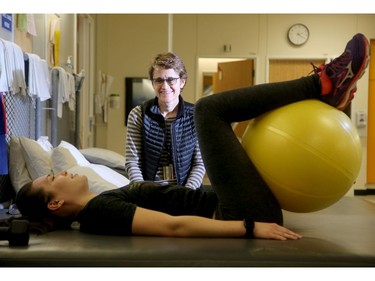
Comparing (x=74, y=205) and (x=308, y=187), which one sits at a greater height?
(x=308, y=187)

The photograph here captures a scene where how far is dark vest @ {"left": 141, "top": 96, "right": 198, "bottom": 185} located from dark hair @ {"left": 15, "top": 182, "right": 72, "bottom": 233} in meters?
0.72

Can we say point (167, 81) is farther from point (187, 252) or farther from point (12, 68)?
point (187, 252)

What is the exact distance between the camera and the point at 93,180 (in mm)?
2314

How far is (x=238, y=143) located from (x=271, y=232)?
12.8 inches

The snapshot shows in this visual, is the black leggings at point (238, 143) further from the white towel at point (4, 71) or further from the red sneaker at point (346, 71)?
the white towel at point (4, 71)

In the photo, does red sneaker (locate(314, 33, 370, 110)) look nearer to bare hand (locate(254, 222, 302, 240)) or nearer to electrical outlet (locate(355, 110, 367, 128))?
bare hand (locate(254, 222, 302, 240))

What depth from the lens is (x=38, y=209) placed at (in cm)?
172

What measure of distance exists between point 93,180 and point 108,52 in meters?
4.62

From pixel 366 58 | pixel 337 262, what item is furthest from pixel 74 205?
pixel 366 58

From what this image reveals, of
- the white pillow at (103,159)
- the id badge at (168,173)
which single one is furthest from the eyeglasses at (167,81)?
the white pillow at (103,159)

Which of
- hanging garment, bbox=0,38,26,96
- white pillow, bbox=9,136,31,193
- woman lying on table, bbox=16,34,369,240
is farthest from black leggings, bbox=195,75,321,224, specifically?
white pillow, bbox=9,136,31,193

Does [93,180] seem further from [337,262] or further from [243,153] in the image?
[337,262]

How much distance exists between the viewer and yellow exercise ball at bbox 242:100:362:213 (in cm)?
153

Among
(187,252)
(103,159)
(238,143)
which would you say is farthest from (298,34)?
(187,252)
